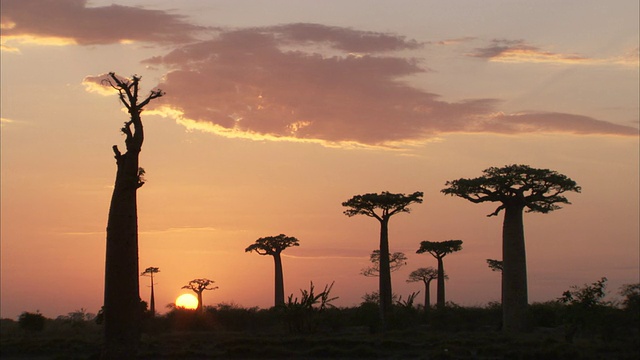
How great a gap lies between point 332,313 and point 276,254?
14470mm

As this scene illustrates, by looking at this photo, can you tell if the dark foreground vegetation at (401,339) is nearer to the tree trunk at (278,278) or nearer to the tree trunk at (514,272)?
the tree trunk at (514,272)

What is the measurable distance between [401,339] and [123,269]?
1086 centimetres

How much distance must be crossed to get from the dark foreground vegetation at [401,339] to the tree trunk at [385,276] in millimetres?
528

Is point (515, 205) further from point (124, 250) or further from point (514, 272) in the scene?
point (124, 250)

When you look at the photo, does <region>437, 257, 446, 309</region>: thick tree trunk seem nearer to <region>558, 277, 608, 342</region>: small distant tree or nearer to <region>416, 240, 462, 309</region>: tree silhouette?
<region>416, 240, 462, 309</region>: tree silhouette

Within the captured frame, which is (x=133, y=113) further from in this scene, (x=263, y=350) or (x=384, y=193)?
(x=384, y=193)

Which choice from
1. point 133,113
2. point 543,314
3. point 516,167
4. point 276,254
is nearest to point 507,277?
point 516,167

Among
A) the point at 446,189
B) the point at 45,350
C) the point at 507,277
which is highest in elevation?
the point at 446,189

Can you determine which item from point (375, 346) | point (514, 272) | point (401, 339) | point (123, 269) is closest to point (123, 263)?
point (123, 269)

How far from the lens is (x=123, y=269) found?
17516 millimetres

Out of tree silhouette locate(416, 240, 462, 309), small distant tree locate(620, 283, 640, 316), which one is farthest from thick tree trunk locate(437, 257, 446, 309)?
small distant tree locate(620, 283, 640, 316)

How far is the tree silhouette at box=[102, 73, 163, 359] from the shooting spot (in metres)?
17.3

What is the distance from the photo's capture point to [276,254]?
Result: 47.2 meters

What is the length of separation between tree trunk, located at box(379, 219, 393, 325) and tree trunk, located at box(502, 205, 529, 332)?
6488mm
